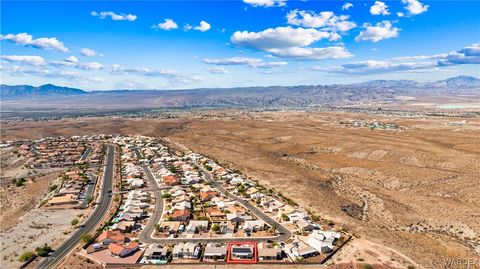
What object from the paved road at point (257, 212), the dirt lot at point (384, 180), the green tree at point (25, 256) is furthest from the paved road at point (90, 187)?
the dirt lot at point (384, 180)

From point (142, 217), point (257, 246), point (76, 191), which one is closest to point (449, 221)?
point (257, 246)

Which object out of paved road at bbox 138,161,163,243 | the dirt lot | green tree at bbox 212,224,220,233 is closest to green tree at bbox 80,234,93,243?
paved road at bbox 138,161,163,243

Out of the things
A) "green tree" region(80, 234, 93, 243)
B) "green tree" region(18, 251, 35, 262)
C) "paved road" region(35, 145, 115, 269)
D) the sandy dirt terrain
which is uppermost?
"green tree" region(80, 234, 93, 243)

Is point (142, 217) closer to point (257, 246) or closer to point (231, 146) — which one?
point (257, 246)

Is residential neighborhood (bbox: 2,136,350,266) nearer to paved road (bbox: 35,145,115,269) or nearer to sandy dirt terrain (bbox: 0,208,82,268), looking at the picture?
paved road (bbox: 35,145,115,269)

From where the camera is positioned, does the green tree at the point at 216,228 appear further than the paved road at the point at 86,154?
No

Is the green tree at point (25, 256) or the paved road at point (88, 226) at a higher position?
the green tree at point (25, 256)

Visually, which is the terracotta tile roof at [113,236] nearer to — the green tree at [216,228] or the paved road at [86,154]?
the green tree at [216,228]

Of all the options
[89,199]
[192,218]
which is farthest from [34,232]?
[192,218]
